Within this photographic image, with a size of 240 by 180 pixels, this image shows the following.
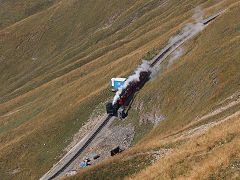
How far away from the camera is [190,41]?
56.4 metres

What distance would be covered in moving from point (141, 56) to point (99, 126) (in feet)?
73.8

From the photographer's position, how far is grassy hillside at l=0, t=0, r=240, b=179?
4000 centimetres

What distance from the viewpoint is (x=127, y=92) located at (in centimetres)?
4950

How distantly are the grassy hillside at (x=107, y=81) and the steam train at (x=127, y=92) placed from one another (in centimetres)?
189

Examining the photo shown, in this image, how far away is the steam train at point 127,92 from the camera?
4750cm

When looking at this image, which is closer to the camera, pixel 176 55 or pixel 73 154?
pixel 73 154

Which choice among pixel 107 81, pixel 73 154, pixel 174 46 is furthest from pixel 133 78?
pixel 73 154

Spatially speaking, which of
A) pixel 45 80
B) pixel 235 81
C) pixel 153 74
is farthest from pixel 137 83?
pixel 45 80

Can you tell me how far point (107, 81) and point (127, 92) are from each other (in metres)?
14.4

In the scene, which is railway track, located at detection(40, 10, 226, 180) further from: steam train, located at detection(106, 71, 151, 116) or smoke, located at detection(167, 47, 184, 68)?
smoke, located at detection(167, 47, 184, 68)

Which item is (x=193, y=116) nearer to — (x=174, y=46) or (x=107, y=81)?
(x=174, y=46)

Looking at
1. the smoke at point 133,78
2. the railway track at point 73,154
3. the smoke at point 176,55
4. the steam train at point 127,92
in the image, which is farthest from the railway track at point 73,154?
the smoke at point 176,55

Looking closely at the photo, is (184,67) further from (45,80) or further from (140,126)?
(45,80)

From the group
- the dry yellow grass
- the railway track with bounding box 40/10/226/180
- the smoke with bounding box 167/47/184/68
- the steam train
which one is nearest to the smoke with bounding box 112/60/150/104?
the steam train
